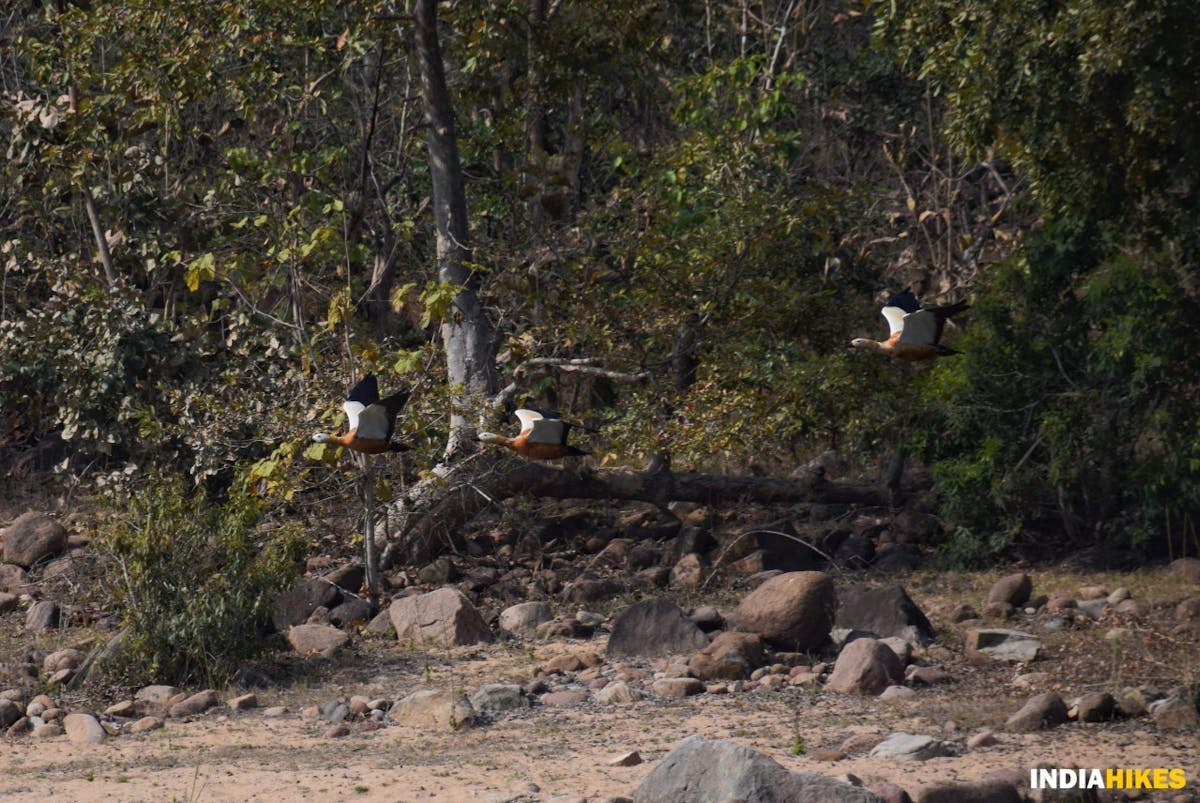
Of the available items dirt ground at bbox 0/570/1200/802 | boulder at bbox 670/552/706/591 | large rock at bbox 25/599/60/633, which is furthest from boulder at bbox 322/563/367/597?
boulder at bbox 670/552/706/591

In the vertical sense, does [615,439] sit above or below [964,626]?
above

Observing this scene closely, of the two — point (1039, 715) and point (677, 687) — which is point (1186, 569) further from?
point (677, 687)

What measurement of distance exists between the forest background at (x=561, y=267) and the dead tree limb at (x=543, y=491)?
1.19 feet

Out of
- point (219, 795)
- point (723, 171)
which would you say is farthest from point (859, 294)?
point (219, 795)

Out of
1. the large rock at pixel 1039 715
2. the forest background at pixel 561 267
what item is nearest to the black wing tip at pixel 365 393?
the forest background at pixel 561 267

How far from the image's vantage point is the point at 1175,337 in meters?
11.7

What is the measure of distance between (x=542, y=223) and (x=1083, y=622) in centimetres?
536

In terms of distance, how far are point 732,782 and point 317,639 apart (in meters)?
4.61

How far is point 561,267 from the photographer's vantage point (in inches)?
523

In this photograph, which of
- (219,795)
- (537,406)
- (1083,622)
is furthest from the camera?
(537,406)

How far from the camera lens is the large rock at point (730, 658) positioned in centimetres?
954

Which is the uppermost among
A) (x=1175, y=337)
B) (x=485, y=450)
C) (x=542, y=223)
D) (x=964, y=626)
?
(x=542, y=223)

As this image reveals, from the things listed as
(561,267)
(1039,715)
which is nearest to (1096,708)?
(1039,715)

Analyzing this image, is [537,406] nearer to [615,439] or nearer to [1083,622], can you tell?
[615,439]
